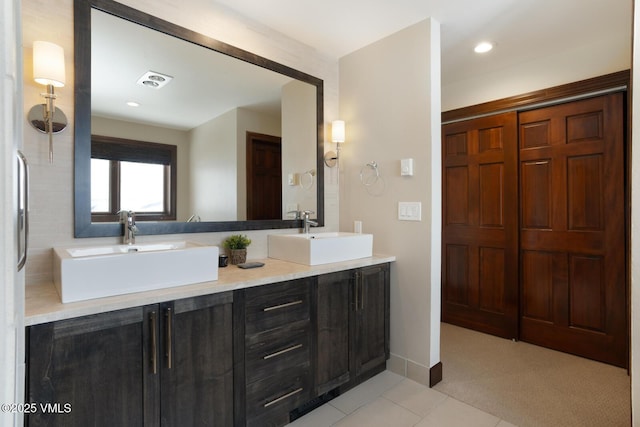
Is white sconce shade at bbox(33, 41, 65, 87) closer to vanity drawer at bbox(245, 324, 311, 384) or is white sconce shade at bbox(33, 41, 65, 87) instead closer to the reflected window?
the reflected window

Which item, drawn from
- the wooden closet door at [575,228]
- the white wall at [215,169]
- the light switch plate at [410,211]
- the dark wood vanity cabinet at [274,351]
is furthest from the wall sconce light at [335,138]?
the wooden closet door at [575,228]

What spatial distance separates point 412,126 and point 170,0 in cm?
167

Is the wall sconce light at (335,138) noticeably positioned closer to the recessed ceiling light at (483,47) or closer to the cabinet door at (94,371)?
the recessed ceiling light at (483,47)

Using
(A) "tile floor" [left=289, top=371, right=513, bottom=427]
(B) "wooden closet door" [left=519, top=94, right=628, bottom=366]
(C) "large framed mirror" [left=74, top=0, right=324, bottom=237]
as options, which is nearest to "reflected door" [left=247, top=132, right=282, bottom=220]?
(C) "large framed mirror" [left=74, top=0, right=324, bottom=237]

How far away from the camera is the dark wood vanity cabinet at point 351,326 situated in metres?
1.95

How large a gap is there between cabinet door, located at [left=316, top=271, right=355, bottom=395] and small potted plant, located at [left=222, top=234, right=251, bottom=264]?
509 mm

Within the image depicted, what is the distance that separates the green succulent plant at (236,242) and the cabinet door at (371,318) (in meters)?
0.75

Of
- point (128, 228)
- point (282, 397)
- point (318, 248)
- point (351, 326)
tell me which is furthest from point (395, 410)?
point (128, 228)

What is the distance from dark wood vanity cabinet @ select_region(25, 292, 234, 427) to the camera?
1.12 metres

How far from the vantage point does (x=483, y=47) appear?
2627 millimetres

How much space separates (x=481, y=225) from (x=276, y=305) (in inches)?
89.6

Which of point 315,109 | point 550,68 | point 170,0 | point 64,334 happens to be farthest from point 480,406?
point 170,0

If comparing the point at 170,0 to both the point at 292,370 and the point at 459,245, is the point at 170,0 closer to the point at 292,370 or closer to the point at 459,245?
the point at 292,370

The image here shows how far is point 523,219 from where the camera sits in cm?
289
